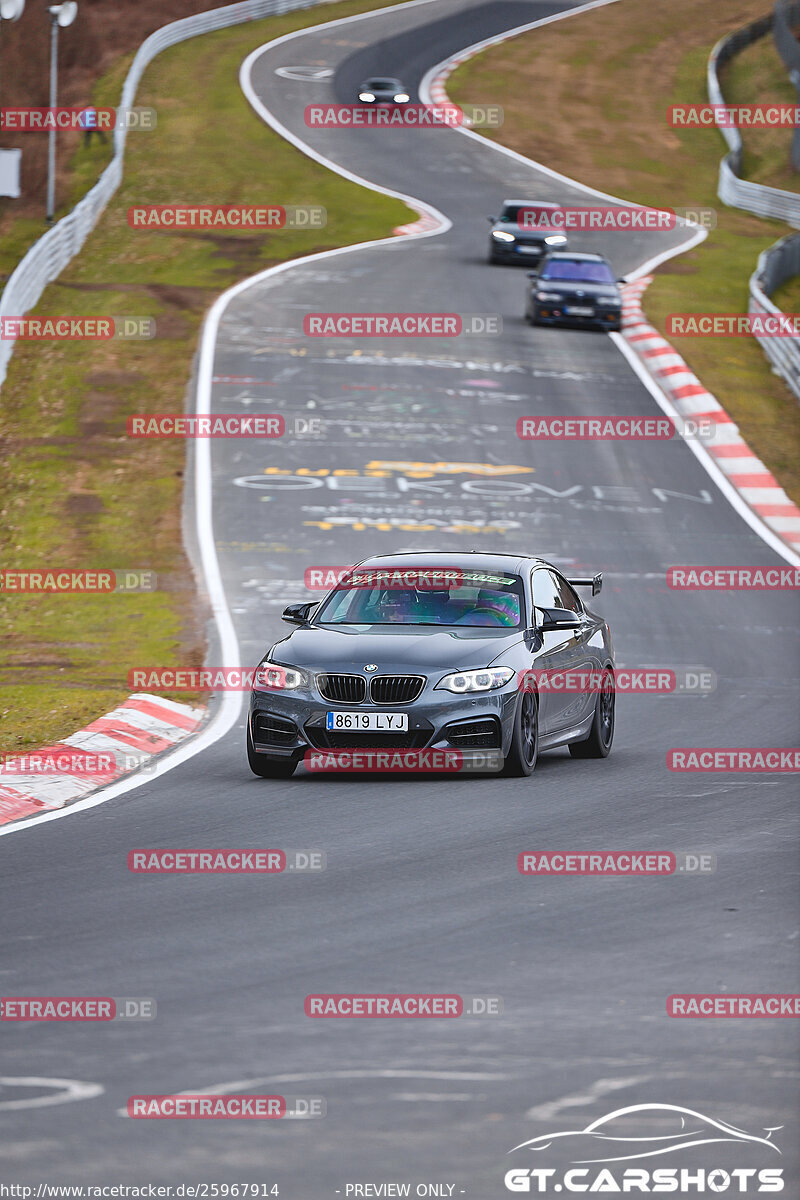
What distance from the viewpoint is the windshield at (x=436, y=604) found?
12.4 metres

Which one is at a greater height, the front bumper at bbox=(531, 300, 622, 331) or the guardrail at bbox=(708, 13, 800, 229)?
the front bumper at bbox=(531, 300, 622, 331)

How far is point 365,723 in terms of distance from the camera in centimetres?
1142

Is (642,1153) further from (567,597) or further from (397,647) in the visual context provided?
(567,597)

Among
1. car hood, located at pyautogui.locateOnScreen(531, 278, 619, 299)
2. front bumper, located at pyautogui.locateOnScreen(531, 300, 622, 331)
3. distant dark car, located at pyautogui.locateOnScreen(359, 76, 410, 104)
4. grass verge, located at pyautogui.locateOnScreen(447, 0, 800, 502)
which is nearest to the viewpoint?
grass verge, located at pyautogui.locateOnScreen(447, 0, 800, 502)

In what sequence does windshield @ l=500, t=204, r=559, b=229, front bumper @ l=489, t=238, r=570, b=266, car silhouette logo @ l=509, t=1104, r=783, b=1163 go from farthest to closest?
windshield @ l=500, t=204, r=559, b=229
front bumper @ l=489, t=238, r=570, b=266
car silhouette logo @ l=509, t=1104, r=783, b=1163

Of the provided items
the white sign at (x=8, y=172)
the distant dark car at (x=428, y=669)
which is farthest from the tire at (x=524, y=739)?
the white sign at (x=8, y=172)

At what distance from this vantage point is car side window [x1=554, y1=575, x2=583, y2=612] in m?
13.5

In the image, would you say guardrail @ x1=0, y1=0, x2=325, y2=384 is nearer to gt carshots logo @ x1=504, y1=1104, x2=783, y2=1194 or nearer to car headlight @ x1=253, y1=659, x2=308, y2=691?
car headlight @ x1=253, y1=659, x2=308, y2=691

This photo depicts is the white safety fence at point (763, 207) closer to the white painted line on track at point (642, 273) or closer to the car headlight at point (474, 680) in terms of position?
the white painted line on track at point (642, 273)

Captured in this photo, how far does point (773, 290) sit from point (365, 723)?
98.0 feet

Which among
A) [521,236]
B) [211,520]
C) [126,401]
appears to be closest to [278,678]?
[211,520]

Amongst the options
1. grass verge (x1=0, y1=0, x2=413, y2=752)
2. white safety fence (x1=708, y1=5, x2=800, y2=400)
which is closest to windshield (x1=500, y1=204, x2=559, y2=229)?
grass verge (x1=0, y1=0, x2=413, y2=752)

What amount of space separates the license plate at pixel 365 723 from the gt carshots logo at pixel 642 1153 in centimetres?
603

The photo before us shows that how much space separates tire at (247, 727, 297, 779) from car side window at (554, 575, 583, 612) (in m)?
2.69
